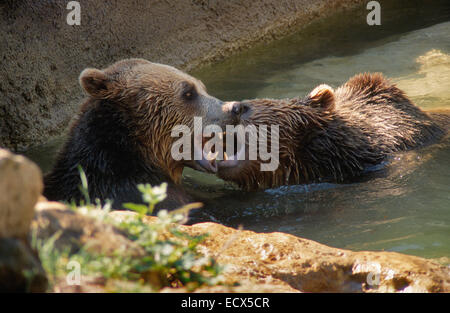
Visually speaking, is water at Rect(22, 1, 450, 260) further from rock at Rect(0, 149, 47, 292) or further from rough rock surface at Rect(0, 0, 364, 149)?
rock at Rect(0, 149, 47, 292)

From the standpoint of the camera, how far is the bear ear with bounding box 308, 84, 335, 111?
21.2 feet

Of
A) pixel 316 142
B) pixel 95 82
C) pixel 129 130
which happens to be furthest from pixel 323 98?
pixel 95 82

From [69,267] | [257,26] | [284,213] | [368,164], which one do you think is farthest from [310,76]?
[69,267]

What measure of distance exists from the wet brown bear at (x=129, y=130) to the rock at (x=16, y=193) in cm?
271

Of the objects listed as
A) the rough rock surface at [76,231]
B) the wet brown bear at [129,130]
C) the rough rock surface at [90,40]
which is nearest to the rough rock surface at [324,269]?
the rough rock surface at [76,231]

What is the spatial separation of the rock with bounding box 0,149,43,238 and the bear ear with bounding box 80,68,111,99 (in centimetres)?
309

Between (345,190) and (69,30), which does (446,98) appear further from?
(69,30)

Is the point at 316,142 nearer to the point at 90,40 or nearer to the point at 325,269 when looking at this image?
the point at 325,269

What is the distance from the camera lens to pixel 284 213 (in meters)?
5.95

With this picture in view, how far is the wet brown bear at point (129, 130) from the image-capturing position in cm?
512

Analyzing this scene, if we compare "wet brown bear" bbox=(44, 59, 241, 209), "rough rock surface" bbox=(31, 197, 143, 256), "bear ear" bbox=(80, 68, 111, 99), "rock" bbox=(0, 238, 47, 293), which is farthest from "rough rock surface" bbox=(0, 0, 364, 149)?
"rock" bbox=(0, 238, 47, 293)

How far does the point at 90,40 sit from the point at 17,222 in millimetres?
7055

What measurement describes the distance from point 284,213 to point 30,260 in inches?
151

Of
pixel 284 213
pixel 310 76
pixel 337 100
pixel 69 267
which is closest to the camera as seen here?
pixel 69 267
